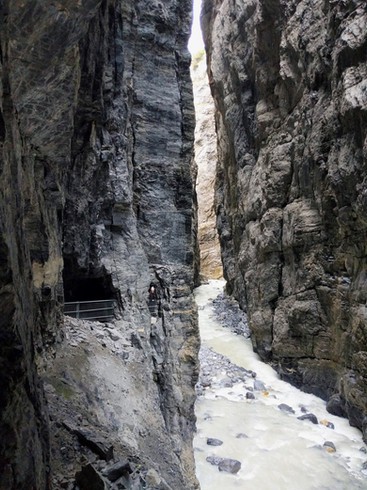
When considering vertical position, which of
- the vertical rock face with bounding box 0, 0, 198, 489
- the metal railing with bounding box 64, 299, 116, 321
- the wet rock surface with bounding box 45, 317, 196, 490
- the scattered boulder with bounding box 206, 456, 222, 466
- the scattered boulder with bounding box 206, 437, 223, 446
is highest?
the vertical rock face with bounding box 0, 0, 198, 489

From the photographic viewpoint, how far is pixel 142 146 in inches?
497

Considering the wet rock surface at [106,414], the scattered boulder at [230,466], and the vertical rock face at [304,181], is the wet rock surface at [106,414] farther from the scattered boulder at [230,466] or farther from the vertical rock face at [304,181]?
the vertical rock face at [304,181]

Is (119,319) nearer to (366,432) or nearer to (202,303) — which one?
(366,432)

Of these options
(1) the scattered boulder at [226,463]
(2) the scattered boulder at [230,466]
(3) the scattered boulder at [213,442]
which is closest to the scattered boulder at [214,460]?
(1) the scattered boulder at [226,463]

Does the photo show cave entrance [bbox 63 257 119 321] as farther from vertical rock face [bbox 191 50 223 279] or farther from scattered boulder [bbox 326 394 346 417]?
vertical rock face [bbox 191 50 223 279]

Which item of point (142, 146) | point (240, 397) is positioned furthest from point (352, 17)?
point (240, 397)

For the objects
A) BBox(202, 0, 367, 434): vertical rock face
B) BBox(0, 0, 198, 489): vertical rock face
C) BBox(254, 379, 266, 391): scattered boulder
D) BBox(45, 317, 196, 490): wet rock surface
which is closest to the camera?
BBox(0, 0, 198, 489): vertical rock face

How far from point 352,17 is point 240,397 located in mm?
14648

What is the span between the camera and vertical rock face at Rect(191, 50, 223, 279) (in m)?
50.3

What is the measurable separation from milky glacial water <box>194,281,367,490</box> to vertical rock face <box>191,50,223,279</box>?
97.4 ft

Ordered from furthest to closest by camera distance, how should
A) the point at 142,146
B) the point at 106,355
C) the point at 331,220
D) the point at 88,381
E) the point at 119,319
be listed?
the point at 331,220
the point at 142,146
the point at 119,319
the point at 106,355
the point at 88,381

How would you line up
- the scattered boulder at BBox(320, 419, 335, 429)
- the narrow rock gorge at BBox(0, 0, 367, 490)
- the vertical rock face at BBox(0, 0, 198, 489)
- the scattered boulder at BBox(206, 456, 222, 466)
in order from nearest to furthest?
1. the vertical rock face at BBox(0, 0, 198, 489)
2. the narrow rock gorge at BBox(0, 0, 367, 490)
3. the scattered boulder at BBox(206, 456, 222, 466)
4. the scattered boulder at BBox(320, 419, 335, 429)

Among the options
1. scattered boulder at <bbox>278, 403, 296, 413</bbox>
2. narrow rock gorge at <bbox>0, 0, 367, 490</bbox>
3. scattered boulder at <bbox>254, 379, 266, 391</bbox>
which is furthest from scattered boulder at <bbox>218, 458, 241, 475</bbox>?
scattered boulder at <bbox>254, 379, 266, 391</bbox>

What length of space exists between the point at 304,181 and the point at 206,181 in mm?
37005
